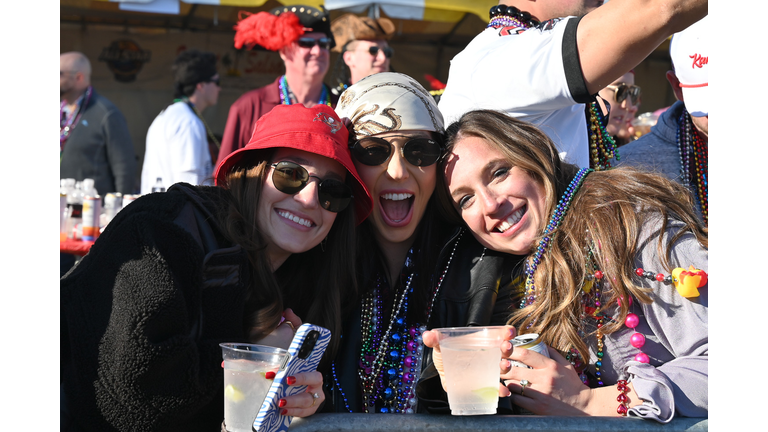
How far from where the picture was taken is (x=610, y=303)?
7.27 feet

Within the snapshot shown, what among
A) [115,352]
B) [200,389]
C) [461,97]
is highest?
[461,97]

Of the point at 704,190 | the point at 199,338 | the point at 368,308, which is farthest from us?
the point at 704,190

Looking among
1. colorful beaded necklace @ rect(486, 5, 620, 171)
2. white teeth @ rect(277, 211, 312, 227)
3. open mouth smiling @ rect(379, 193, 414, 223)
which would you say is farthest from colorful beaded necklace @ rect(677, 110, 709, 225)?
white teeth @ rect(277, 211, 312, 227)

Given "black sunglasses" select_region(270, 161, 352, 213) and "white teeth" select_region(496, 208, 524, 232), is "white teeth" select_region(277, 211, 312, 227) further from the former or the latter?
"white teeth" select_region(496, 208, 524, 232)

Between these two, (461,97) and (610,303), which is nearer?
(610,303)

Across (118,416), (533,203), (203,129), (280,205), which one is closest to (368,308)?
(280,205)

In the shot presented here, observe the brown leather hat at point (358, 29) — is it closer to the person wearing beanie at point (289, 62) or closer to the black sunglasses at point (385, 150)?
the person wearing beanie at point (289, 62)

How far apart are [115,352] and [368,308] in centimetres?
99

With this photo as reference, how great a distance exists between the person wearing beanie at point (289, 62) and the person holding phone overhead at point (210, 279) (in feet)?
11.8

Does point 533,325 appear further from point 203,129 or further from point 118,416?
point 203,129

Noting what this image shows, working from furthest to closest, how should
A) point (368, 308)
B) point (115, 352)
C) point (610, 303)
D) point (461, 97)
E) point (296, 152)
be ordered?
1. point (461, 97)
2. point (368, 308)
3. point (296, 152)
4. point (610, 303)
5. point (115, 352)

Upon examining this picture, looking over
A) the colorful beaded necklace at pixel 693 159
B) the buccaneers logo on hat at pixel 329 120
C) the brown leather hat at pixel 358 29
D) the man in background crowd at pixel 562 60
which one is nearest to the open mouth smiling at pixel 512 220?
the man in background crowd at pixel 562 60

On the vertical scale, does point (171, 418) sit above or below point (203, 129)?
below

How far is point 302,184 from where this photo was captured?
2.33m
